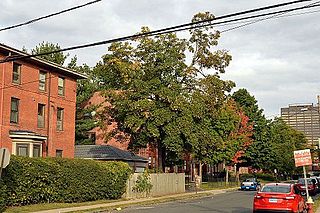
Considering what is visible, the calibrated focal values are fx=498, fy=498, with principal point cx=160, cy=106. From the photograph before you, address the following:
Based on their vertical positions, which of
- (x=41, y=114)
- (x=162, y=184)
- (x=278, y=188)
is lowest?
(x=162, y=184)

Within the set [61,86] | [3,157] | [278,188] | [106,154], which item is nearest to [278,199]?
[278,188]

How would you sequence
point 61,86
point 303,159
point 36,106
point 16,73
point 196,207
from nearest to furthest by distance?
point 303,159, point 196,207, point 16,73, point 36,106, point 61,86

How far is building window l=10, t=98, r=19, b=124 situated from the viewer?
34.9 m

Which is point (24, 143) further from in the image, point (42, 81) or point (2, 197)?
point (2, 197)

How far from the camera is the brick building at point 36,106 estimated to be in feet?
112

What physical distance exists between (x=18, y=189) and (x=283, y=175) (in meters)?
77.3

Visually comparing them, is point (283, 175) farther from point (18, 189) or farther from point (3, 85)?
point (18, 189)

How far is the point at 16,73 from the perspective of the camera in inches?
1394

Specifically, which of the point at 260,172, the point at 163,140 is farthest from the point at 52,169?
the point at 260,172

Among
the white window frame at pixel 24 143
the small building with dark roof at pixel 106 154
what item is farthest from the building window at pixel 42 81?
the small building with dark roof at pixel 106 154

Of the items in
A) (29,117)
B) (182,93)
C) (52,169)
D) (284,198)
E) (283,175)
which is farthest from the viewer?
(283,175)

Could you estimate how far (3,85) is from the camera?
33.7m

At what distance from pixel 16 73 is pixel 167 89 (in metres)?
11.1

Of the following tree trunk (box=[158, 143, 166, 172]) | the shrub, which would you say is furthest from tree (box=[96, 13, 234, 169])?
the shrub
